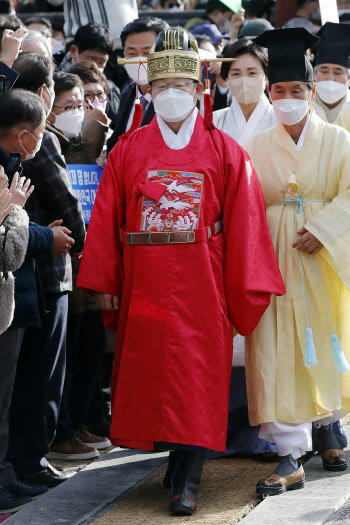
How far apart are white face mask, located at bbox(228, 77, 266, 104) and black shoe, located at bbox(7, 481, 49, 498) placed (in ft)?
8.89

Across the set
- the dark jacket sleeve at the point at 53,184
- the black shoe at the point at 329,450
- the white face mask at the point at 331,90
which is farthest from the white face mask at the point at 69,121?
the black shoe at the point at 329,450

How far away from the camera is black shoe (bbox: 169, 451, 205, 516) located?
4.15 metres

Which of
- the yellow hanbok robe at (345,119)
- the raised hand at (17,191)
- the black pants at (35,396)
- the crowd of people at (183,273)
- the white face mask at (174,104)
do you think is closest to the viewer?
the raised hand at (17,191)

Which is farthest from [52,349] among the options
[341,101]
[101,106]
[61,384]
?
[341,101]

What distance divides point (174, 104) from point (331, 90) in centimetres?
205

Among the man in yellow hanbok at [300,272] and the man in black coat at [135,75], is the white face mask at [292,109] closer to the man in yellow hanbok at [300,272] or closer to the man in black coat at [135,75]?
the man in yellow hanbok at [300,272]

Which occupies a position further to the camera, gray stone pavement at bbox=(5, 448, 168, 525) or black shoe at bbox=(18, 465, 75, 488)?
black shoe at bbox=(18, 465, 75, 488)

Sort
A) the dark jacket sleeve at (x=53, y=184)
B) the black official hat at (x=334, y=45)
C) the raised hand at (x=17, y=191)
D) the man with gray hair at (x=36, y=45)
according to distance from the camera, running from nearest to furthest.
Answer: the raised hand at (x=17, y=191) < the dark jacket sleeve at (x=53, y=184) < the black official hat at (x=334, y=45) < the man with gray hair at (x=36, y=45)

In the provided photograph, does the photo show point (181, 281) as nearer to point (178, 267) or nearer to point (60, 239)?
point (178, 267)

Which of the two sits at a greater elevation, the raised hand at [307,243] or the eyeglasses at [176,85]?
the eyeglasses at [176,85]

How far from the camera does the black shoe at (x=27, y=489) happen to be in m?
4.35

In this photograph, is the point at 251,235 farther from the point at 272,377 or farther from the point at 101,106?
the point at 101,106

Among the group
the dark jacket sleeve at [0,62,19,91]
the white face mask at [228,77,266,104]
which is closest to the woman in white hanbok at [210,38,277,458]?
the white face mask at [228,77,266,104]

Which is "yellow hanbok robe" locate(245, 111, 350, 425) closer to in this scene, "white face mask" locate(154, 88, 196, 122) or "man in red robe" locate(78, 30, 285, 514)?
"man in red robe" locate(78, 30, 285, 514)
